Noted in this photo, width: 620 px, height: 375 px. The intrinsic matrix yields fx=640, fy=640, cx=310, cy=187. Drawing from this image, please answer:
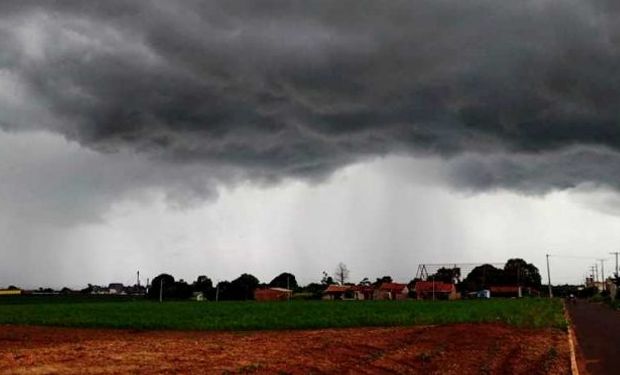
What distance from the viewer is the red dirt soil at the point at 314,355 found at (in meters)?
18.6

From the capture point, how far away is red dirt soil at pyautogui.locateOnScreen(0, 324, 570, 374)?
18562 millimetres

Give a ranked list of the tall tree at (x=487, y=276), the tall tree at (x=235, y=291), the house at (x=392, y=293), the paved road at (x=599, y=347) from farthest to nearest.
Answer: the tall tree at (x=487, y=276)
the tall tree at (x=235, y=291)
the house at (x=392, y=293)
the paved road at (x=599, y=347)

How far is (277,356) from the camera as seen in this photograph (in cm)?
2109

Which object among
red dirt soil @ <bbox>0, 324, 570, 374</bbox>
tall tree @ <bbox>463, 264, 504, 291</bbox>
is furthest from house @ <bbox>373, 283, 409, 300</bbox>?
red dirt soil @ <bbox>0, 324, 570, 374</bbox>

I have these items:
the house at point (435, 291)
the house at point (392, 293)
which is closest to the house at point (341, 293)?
the house at point (392, 293)

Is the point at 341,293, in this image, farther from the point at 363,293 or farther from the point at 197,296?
the point at 197,296

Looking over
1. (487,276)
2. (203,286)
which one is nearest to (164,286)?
(203,286)

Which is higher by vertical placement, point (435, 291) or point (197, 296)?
point (435, 291)

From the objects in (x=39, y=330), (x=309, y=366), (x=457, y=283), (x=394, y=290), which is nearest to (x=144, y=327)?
(x=39, y=330)

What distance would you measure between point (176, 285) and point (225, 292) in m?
13.8

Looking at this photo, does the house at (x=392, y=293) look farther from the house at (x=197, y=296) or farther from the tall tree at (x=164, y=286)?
the tall tree at (x=164, y=286)

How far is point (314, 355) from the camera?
843 inches

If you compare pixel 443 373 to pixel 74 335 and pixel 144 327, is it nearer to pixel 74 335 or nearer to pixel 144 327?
pixel 74 335

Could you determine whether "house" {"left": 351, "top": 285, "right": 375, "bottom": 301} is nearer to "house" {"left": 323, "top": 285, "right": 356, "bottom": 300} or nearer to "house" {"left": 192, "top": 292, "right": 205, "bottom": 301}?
"house" {"left": 323, "top": 285, "right": 356, "bottom": 300}
